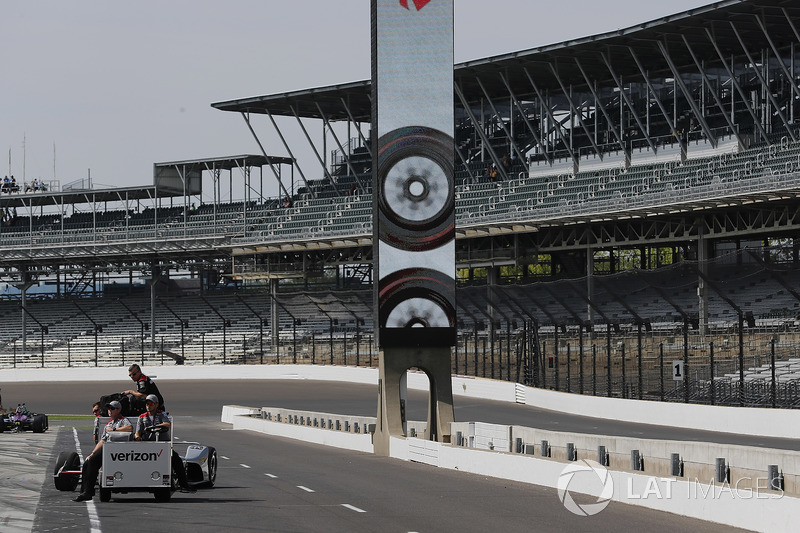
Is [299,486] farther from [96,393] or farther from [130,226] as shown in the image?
[130,226]

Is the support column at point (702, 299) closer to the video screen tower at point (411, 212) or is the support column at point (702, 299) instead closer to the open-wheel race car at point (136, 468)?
the video screen tower at point (411, 212)

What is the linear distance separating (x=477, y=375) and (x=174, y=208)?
146ft

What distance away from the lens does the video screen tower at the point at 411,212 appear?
105 feet

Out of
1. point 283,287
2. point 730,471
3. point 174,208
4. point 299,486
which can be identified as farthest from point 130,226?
point 730,471

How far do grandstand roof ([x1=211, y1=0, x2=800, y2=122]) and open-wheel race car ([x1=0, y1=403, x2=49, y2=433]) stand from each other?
38166mm

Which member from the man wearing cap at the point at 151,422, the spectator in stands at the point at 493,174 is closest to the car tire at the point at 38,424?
the man wearing cap at the point at 151,422

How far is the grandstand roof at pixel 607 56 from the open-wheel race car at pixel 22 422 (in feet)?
125

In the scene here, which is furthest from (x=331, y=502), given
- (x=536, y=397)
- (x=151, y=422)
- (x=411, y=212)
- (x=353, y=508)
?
(x=536, y=397)

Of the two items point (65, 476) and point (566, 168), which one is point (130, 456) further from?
point (566, 168)

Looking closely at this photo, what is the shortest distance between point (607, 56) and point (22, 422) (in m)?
41.7

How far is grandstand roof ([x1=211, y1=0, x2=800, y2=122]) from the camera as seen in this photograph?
63.0 metres

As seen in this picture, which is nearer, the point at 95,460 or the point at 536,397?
the point at 95,460

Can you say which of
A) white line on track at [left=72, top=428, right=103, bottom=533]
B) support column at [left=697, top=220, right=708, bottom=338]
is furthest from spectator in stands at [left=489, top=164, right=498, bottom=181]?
white line on track at [left=72, top=428, right=103, bottom=533]

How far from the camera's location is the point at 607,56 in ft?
233
